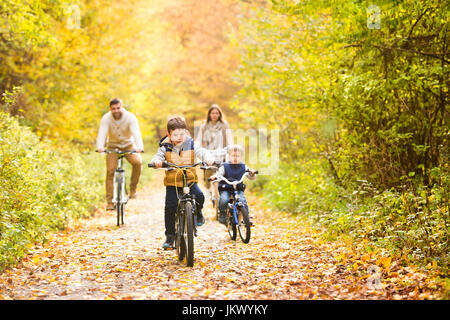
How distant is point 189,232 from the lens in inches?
245

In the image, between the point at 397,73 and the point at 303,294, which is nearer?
the point at 303,294

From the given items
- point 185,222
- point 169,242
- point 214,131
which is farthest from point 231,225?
point 214,131

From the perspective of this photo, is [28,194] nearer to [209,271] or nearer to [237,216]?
[209,271]

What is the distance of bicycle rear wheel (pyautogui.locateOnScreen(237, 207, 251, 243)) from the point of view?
7.92 m

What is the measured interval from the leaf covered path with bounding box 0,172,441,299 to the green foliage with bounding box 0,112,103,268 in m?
0.30

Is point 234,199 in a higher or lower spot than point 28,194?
lower

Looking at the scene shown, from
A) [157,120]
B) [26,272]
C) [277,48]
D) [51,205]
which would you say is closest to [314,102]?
[277,48]

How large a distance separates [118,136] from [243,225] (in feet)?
11.6

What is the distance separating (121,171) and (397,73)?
5717 mm

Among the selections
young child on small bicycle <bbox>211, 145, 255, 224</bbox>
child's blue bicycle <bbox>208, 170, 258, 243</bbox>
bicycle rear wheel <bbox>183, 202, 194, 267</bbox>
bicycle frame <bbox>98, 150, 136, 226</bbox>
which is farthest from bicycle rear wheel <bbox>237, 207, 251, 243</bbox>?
bicycle frame <bbox>98, 150, 136, 226</bbox>

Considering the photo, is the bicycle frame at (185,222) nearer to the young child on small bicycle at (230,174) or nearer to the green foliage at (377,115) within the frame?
the young child on small bicycle at (230,174)

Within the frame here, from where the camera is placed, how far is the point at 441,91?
821 cm

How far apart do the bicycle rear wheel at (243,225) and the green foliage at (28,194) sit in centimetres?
307
